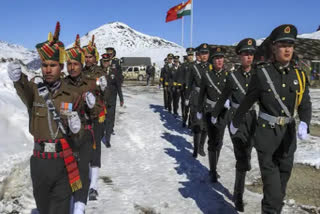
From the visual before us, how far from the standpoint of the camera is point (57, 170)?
277 cm

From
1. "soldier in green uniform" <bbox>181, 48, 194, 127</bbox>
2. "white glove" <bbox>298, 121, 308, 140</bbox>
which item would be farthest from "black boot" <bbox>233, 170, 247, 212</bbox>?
"soldier in green uniform" <bbox>181, 48, 194, 127</bbox>

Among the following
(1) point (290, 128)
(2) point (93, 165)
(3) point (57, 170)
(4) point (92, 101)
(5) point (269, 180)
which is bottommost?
(2) point (93, 165)

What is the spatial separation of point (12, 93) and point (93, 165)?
165 inches

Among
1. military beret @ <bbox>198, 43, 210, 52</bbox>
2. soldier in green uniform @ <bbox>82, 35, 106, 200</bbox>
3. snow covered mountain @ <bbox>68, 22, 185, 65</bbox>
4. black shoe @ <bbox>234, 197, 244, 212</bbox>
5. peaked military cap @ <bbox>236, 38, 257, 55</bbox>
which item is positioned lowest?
black shoe @ <bbox>234, 197, 244, 212</bbox>

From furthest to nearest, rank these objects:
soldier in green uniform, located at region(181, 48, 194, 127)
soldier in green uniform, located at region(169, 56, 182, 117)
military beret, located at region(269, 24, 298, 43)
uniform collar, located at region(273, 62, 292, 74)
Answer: soldier in green uniform, located at region(169, 56, 182, 117) → soldier in green uniform, located at region(181, 48, 194, 127) → uniform collar, located at region(273, 62, 292, 74) → military beret, located at region(269, 24, 298, 43)

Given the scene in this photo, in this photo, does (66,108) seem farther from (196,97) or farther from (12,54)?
(12,54)

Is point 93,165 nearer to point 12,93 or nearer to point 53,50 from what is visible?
point 53,50

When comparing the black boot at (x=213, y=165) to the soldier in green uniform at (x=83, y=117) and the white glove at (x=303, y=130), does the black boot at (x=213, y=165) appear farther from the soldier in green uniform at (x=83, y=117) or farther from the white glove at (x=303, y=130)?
the soldier in green uniform at (x=83, y=117)

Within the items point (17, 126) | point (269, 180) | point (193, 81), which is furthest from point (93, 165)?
point (193, 81)

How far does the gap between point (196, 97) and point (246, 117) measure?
141 inches

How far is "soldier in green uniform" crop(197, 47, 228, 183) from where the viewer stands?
5487 mm

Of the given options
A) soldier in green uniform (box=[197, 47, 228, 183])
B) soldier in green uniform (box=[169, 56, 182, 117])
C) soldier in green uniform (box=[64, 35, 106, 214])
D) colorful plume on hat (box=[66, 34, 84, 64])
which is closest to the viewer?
soldier in green uniform (box=[64, 35, 106, 214])

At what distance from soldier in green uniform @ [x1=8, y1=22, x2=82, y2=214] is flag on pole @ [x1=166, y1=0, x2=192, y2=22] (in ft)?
76.3

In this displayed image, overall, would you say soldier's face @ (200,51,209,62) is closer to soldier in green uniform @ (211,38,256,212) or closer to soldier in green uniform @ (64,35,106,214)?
soldier in green uniform @ (211,38,256,212)
